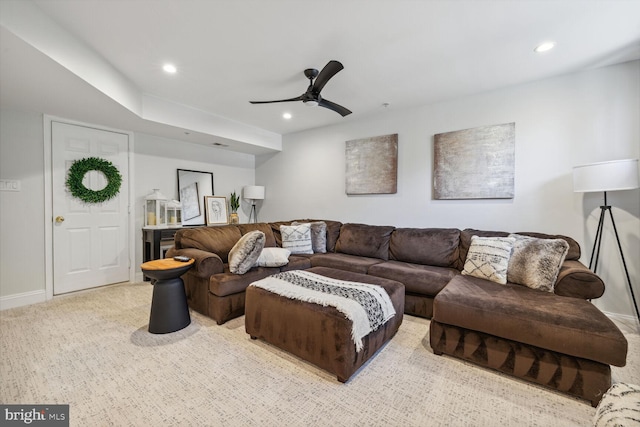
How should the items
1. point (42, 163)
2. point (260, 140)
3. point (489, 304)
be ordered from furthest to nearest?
point (260, 140) → point (42, 163) → point (489, 304)

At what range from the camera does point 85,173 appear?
11.2 ft

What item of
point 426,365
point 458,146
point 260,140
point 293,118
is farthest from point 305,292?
point 260,140

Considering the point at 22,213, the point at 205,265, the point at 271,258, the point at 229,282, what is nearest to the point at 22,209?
the point at 22,213

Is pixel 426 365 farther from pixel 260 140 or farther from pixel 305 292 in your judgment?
pixel 260 140

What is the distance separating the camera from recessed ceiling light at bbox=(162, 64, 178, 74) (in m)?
2.56

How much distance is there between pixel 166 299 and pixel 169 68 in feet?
7.44

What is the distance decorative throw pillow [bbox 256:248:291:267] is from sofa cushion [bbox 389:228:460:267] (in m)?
1.45

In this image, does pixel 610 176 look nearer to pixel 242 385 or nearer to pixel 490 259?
pixel 490 259

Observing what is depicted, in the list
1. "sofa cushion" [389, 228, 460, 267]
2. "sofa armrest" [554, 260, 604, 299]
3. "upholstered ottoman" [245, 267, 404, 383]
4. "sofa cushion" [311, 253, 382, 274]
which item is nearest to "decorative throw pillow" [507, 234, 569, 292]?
"sofa armrest" [554, 260, 604, 299]

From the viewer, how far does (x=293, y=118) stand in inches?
162

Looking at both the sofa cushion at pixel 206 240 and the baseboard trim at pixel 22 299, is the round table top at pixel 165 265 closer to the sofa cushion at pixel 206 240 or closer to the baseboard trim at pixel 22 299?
the sofa cushion at pixel 206 240

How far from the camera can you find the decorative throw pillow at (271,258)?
2.84 m

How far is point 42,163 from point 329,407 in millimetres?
4132

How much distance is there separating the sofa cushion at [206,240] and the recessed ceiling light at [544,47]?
360cm
